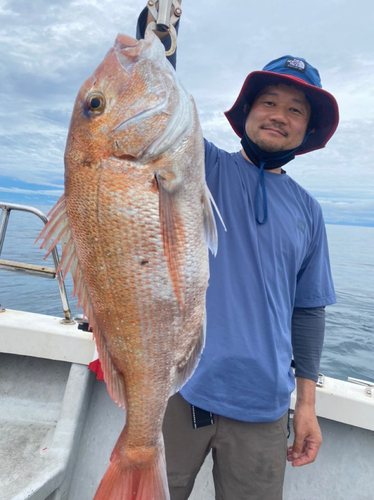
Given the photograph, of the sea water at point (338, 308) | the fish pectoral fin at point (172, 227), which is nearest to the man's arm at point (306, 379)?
the fish pectoral fin at point (172, 227)

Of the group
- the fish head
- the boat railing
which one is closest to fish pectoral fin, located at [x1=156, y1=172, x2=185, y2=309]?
the fish head

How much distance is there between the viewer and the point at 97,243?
1.25m

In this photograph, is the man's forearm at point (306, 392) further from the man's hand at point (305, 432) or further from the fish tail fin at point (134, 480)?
the fish tail fin at point (134, 480)

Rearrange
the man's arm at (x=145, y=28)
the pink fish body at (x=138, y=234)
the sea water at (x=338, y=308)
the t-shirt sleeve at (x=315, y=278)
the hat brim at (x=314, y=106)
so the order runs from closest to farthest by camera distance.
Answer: the pink fish body at (x=138, y=234) → the man's arm at (x=145, y=28) → the hat brim at (x=314, y=106) → the t-shirt sleeve at (x=315, y=278) → the sea water at (x=338, y=308)

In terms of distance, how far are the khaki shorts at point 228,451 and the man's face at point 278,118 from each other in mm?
1525

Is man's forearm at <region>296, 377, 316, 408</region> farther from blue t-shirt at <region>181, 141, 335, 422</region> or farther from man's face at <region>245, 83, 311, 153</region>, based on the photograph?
man's face at <region>245, 83, 311, 153</region>

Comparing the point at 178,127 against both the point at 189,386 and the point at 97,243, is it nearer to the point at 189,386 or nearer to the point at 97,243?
the point at 97,243

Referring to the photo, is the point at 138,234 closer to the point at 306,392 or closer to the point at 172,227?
the point at 172,227

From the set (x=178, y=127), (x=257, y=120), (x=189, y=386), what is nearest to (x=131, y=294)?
(x=178, y=127)

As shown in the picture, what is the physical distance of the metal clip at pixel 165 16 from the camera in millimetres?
1394

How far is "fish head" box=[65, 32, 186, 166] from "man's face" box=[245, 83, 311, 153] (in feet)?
3.00

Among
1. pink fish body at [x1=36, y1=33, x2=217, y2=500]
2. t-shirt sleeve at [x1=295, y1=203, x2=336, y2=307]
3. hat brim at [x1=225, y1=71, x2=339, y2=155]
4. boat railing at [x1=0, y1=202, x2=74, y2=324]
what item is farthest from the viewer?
boat railing at [x1=0, y1=202, x2=74, y2=324]

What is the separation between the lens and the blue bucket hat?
2.05 metres

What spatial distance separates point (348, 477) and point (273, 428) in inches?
57.4
